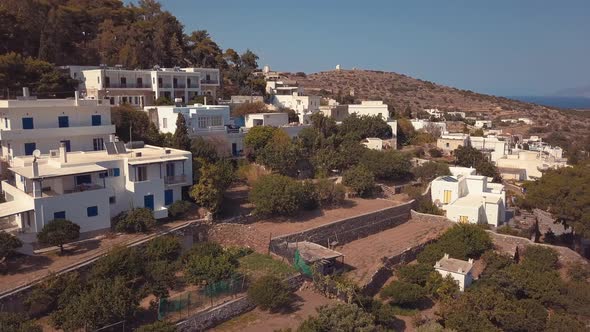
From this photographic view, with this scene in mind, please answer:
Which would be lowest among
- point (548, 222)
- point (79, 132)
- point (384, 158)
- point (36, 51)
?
point (548, 222)

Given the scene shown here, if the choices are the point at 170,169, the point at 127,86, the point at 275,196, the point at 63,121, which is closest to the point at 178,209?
the point at 170,169

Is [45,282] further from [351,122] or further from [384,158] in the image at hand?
[351,122]

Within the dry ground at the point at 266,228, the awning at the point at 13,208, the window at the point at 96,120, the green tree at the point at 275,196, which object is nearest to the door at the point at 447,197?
the dry ground at the point at 266,228

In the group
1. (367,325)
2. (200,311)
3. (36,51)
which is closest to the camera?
(367,325)

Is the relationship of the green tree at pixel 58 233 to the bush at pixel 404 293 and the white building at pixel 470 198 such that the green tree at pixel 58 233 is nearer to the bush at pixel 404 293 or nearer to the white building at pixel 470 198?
the bush at pixel 404 293

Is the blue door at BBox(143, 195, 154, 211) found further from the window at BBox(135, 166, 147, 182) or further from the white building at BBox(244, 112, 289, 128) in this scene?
the white building at BBox(244, 112, 289, 128)

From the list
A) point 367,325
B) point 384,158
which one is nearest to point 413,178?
point 384,158
